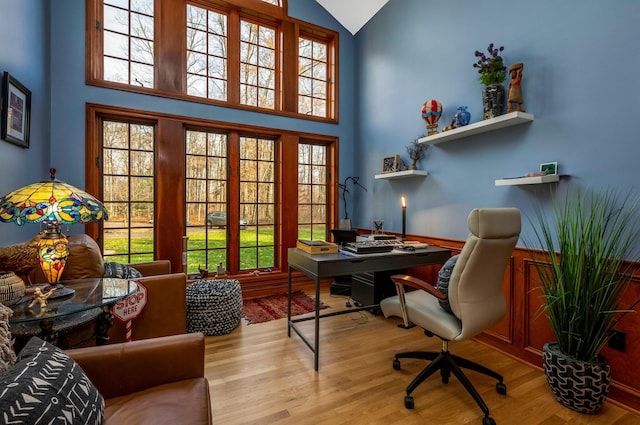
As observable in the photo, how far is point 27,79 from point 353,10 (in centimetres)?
367

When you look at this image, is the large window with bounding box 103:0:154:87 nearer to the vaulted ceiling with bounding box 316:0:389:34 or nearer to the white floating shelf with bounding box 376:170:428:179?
the vaulted ceiling with bounding box 316:0:389:34

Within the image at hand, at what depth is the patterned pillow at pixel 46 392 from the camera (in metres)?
0.70

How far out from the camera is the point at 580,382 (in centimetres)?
165

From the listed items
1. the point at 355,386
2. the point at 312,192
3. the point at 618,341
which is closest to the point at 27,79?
the point at 312,192

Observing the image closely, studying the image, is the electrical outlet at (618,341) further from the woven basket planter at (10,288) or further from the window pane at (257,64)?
the window pane at (257,64)

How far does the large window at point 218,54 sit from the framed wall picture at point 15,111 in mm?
900

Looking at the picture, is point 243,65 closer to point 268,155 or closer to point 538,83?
point 268,155

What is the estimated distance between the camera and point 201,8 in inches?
141

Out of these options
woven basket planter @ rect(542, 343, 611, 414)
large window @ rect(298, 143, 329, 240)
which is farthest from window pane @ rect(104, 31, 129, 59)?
woven basket planter @ rect(542, 343, 611, 414)

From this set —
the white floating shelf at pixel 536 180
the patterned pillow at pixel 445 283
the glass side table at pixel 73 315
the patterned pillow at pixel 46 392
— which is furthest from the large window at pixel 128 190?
the white floating shelf at pixel 536 180

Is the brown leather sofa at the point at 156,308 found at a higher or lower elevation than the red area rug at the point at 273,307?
higher

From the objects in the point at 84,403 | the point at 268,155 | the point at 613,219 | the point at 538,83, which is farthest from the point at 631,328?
the point at 268,155

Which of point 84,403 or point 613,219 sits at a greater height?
point 613,219

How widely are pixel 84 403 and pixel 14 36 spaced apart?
8.66 ft
